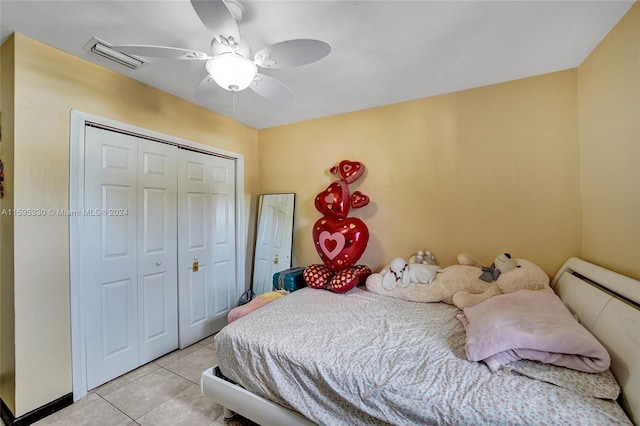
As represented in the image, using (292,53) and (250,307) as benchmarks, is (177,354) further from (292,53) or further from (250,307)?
(292,53)

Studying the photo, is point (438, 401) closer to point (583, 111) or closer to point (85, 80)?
point (583, 111)

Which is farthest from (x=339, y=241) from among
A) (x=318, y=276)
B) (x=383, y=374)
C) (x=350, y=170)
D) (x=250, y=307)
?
(x=383, y=374)

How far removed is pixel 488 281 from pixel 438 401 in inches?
48.8

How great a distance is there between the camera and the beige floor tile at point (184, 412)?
5.46 feet

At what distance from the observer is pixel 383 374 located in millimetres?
1205

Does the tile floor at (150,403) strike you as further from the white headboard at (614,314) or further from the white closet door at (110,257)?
the white headboard at (614,314)

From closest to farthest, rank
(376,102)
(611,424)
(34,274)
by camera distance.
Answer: (611,424), (34,274), (376,102)

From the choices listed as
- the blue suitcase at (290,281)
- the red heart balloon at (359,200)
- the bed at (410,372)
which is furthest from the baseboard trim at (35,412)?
the red heart balloon at (359,200)

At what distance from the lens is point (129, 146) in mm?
2197

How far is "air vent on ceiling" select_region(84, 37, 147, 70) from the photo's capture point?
5.58 feet

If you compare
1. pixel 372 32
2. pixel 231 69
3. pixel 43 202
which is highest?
pixel 372 32

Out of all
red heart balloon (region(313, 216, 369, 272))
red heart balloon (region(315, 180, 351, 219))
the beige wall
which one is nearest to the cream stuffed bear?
red heart balloon (region(313, 216, 369, 272))

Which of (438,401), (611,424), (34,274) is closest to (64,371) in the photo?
(34,274)

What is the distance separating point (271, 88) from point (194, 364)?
234 cm
